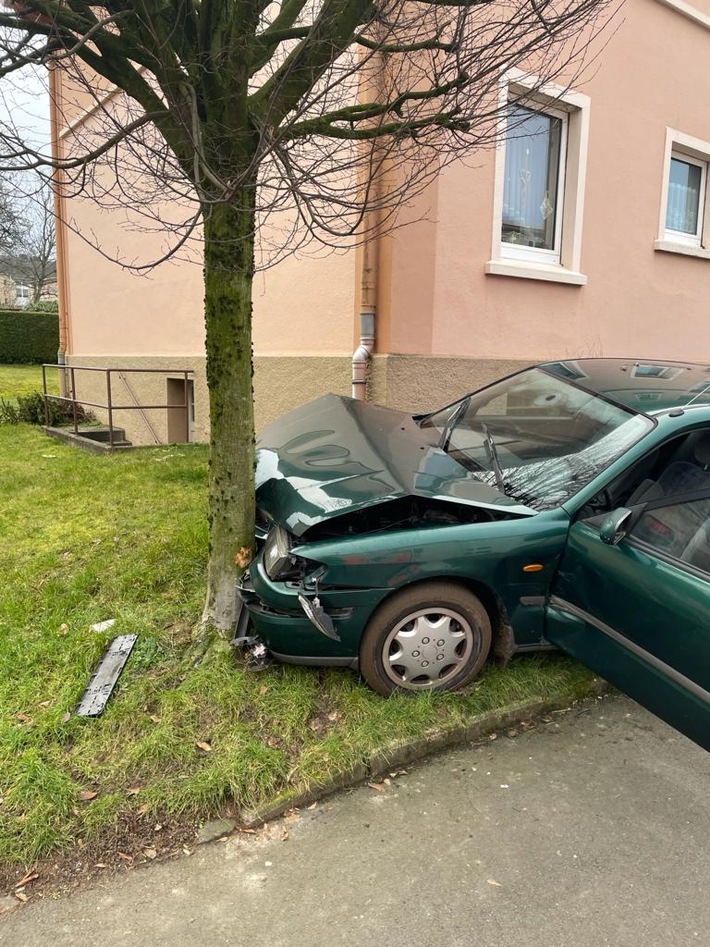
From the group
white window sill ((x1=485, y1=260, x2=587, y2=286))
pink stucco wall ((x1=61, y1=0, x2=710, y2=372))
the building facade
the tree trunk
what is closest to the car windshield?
the tree trunk

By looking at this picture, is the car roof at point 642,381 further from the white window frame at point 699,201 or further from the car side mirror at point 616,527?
the white window frame at point 699,201

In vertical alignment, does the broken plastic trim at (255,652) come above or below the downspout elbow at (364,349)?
below

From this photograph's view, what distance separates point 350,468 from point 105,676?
59.3 inches

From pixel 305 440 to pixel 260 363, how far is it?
3.75 meters

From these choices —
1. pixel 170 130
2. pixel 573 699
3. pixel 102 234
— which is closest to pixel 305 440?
pixel 170 130

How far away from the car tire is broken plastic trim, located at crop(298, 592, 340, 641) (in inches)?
7.6

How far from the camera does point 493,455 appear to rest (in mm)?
3604

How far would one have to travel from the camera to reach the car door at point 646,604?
2.46 meters

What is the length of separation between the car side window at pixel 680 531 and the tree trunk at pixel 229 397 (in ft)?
6.00

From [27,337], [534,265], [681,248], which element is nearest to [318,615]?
[534,265]

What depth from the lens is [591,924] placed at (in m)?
2.07

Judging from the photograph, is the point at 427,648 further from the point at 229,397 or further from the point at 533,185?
the point at 533,185

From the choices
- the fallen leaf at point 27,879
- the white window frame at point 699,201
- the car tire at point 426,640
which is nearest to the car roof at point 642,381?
the car tire at point 426,640

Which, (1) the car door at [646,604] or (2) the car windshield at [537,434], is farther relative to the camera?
(2) the car windshield at [537,434]
